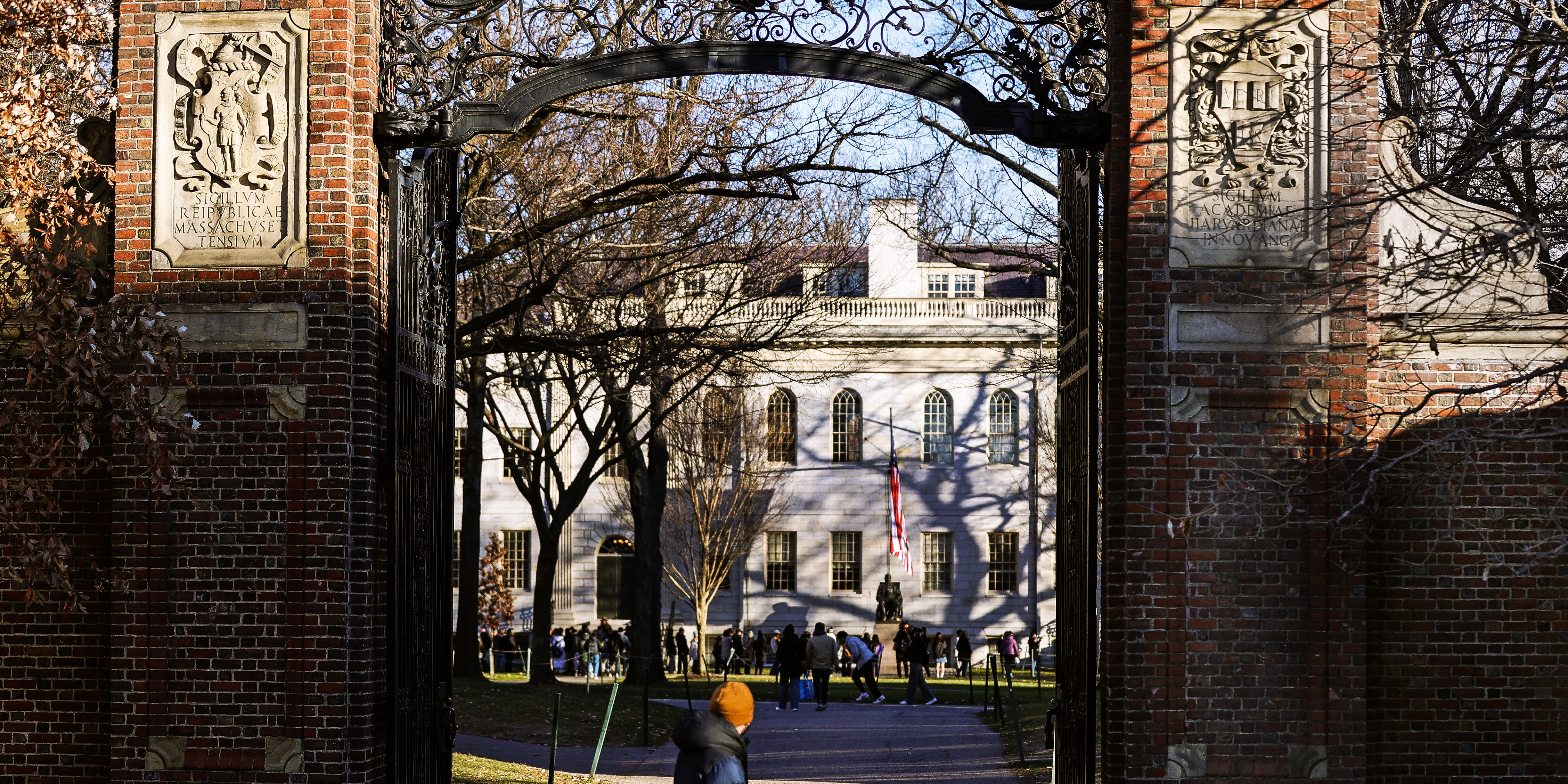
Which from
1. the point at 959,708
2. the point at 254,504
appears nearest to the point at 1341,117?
the point at 254,504

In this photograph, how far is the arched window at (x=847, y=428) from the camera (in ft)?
163

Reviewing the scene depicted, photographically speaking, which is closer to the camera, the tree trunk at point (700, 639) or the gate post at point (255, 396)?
the gate post at point (255, 396)

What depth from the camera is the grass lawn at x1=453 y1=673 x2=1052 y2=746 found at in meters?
18.6

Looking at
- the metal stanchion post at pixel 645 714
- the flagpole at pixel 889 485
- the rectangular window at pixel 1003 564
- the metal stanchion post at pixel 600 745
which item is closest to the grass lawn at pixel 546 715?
the metal stanchion post at pixel 645 714

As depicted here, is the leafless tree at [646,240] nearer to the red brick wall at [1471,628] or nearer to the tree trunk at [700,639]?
the red brick wall at [1471,628]

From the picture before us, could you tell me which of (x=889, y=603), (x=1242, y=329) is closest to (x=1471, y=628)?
(x=1242, y=329)

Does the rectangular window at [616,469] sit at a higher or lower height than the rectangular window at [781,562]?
higher

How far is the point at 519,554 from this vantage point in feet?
165

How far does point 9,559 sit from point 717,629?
1563 inches

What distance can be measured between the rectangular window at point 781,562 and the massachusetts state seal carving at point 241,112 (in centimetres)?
4053

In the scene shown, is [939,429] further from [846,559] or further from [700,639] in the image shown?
[700,639]

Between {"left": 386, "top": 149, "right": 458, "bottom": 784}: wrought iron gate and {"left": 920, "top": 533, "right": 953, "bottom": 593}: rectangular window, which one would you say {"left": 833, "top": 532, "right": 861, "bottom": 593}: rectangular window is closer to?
{"left": 920, "top": 533, "right": 953, "bottom": 593}: rectangular window

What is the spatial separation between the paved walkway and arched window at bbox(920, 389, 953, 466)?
26948 millimetres

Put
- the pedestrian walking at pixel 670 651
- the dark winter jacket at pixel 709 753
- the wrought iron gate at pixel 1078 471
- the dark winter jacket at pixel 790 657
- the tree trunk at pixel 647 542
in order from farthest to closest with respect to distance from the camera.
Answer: the pedestrian walking at pixel 670 651
the tree trunk at pixel 647 542
the dark winter jacket at pixel 790 657
the wrought iron gate at pixel 1078 471
the dark winter jacket at pixel 709 753
